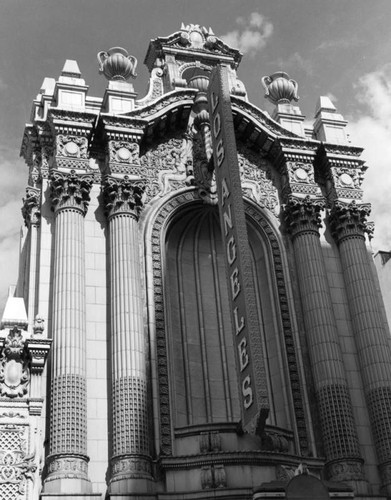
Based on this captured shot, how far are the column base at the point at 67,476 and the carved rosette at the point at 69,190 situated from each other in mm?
8122

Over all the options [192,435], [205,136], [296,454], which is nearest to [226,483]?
[192,435]

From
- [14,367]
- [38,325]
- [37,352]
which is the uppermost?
[38,325]

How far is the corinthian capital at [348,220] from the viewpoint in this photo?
97.5ft

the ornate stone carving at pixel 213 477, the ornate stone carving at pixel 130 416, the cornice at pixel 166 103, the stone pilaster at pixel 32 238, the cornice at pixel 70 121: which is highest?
the cornice at pixel 166 103

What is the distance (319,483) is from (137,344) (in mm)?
7516

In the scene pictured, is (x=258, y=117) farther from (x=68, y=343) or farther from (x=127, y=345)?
(x=68, y=343)

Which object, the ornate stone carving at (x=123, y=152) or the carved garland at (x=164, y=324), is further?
the ornate stone carving at (x=123, y=152)

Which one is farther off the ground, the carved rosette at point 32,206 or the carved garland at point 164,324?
the carved rosette at point 32,206

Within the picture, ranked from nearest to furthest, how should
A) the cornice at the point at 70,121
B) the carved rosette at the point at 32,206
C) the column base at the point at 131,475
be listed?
the column base at the point at 131,475 → the carved rosette at the point at 32,206 → the cornice at the point at 70,121

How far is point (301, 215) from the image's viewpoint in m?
29.3

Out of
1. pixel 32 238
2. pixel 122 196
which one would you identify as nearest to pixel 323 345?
pixel 122 196

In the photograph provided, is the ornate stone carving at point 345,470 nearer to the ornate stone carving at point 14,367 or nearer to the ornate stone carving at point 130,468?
the ornate stone carving at point 130,468

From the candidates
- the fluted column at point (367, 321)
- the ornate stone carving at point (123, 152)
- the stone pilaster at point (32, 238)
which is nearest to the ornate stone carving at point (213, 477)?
the fluted column at point (367, 321)

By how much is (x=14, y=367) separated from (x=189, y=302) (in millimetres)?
7352
